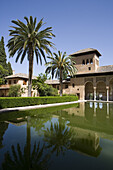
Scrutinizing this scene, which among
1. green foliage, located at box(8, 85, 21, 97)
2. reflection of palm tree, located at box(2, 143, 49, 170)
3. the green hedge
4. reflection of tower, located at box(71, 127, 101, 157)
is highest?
green foliage, located at box(8, 85, 21, 97)

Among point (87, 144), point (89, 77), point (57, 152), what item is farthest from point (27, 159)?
point (89, 77)

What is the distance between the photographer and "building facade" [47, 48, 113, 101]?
109 ft

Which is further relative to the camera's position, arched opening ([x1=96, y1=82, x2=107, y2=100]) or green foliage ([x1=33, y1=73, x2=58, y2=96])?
arched opening ([x1=96, y1=82, x2=107, y2=100])

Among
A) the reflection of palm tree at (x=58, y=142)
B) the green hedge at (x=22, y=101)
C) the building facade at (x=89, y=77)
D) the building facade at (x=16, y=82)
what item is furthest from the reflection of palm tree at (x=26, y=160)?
the building facade at (x=89, y=77)

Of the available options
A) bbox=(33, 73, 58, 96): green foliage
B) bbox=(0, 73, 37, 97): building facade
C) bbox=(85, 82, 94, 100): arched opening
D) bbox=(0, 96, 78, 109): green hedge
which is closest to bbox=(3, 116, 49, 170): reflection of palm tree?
bbox=(0, 96, 78, 109): green hedge

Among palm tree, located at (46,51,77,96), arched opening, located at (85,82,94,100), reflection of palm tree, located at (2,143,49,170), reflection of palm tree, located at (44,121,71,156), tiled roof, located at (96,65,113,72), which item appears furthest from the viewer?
arched opening, located at (85,82,94,100)

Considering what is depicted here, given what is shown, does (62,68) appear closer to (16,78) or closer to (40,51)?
(40,51)

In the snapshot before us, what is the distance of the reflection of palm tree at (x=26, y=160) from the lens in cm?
316

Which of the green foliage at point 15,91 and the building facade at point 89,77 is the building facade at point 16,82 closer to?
the green foliage at point 15,91

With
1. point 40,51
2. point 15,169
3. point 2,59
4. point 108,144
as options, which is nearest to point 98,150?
point 108,144

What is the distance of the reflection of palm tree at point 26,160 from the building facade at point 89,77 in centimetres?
3165

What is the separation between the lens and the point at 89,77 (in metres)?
34.7

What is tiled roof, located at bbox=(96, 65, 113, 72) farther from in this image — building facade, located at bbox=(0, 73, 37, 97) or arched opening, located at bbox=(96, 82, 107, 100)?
building facade, located at bbox=(0, 73, 37, 97)

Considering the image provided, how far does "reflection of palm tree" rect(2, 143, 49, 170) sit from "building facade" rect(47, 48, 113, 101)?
1246 inches
